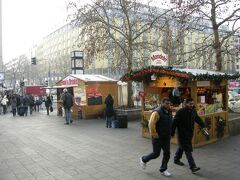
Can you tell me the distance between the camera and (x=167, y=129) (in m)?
7.39

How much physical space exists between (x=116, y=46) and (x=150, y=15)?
3304 mm

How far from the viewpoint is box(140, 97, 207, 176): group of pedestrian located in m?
7.35

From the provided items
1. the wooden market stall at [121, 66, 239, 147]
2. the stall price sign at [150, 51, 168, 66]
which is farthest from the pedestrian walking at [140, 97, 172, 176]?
the stall price sign at [150, 51, 168, 66]

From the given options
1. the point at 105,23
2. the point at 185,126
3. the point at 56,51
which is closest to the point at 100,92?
the point at 105,23

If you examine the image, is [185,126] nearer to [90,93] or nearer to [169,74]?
[169,74]

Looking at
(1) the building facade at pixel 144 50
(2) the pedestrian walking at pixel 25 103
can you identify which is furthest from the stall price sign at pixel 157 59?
(2) the pedestrian walking at pixel 25 103

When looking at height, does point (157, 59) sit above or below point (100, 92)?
above

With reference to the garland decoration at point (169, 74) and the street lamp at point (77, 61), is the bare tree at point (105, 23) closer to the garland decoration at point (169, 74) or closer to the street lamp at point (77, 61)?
the street lamp at point (77, 61)

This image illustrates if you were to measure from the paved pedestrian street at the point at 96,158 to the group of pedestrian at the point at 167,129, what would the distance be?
349 mm

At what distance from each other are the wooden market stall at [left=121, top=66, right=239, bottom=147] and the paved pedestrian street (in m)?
0.54

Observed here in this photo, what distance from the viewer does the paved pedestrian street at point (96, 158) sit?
7.77 m

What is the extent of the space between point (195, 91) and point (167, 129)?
178 inches

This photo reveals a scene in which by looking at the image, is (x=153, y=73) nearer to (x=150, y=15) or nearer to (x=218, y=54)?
(x=218, y=54)

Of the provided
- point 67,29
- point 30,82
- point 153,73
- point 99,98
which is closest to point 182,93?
point 153,73
